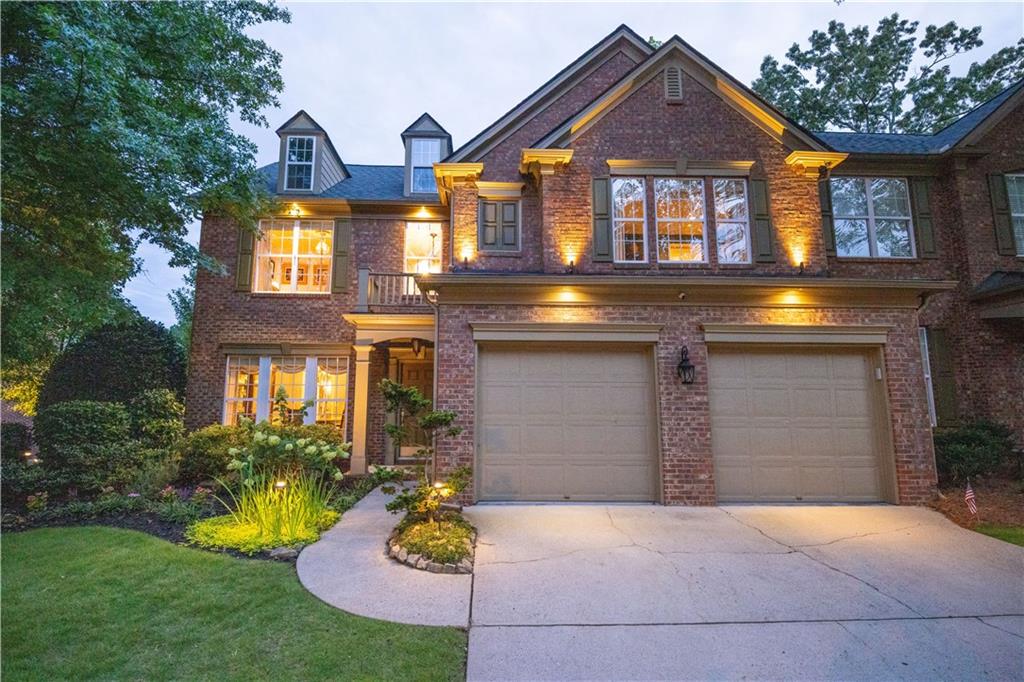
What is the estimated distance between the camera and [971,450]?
8.48m

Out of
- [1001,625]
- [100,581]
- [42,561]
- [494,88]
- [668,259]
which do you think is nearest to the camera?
[1001,625]

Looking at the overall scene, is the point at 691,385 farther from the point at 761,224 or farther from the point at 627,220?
the point at 761,224

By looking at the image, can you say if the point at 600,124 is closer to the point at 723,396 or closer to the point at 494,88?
the point at 723,396

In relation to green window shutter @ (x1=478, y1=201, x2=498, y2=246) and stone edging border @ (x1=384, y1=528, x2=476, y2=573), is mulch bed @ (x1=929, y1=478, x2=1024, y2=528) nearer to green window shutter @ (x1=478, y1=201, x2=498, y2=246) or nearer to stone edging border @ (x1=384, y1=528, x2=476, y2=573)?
stone edging border @ (x1=384, y1=528, x2=476, y2=573)

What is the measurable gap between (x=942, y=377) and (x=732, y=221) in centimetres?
609

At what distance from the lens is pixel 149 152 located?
6320 mm

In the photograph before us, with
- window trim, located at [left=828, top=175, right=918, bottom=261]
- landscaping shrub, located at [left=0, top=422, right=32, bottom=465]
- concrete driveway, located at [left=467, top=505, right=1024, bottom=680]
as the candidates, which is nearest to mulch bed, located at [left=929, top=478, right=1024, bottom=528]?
concrete driveway, located at [left=467, top=505, right=1024, bottom=680]

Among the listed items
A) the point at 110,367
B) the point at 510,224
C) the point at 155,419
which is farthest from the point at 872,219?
the point at 110,367

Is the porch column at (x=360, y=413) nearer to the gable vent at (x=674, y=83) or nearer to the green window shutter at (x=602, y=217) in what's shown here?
the green window shutter at (x=602, y=217)

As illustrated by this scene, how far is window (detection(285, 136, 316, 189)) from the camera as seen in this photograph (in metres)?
12.1

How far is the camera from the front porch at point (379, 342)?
10.5 metres

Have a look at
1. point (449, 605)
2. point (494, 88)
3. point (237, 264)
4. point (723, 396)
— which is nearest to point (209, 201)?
point (237, 264)

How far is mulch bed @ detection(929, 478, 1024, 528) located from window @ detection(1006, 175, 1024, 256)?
550cm

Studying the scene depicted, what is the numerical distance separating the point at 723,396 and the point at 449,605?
5658 millimetres
